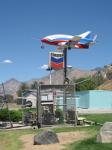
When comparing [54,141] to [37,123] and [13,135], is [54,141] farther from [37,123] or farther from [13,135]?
[37,123]

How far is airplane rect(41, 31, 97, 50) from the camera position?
39.8 m

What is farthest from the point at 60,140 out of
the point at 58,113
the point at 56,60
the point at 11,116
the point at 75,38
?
the point at 75,38

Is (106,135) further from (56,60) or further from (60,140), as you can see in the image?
(56,60)

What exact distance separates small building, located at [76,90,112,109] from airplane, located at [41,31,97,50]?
61.9 ft

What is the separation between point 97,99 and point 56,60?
2522 cm

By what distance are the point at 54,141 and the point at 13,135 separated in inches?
188

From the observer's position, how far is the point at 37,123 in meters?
26.2

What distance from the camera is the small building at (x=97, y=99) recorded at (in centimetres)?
6131

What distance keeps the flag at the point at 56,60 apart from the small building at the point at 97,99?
919 inches

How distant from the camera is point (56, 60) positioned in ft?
125

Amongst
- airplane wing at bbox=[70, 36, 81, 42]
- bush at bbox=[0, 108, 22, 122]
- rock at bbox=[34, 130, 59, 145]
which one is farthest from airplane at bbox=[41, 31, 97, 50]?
rock at bbox=[34, 130, 59, 145]

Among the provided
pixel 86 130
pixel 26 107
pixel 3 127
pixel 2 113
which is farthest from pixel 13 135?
pixel 2 113

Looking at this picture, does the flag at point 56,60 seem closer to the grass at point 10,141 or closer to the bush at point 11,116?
the bush at point 11,116

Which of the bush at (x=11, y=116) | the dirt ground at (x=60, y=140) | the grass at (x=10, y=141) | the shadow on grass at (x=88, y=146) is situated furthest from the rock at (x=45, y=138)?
the bush at (x=11, y=116)
